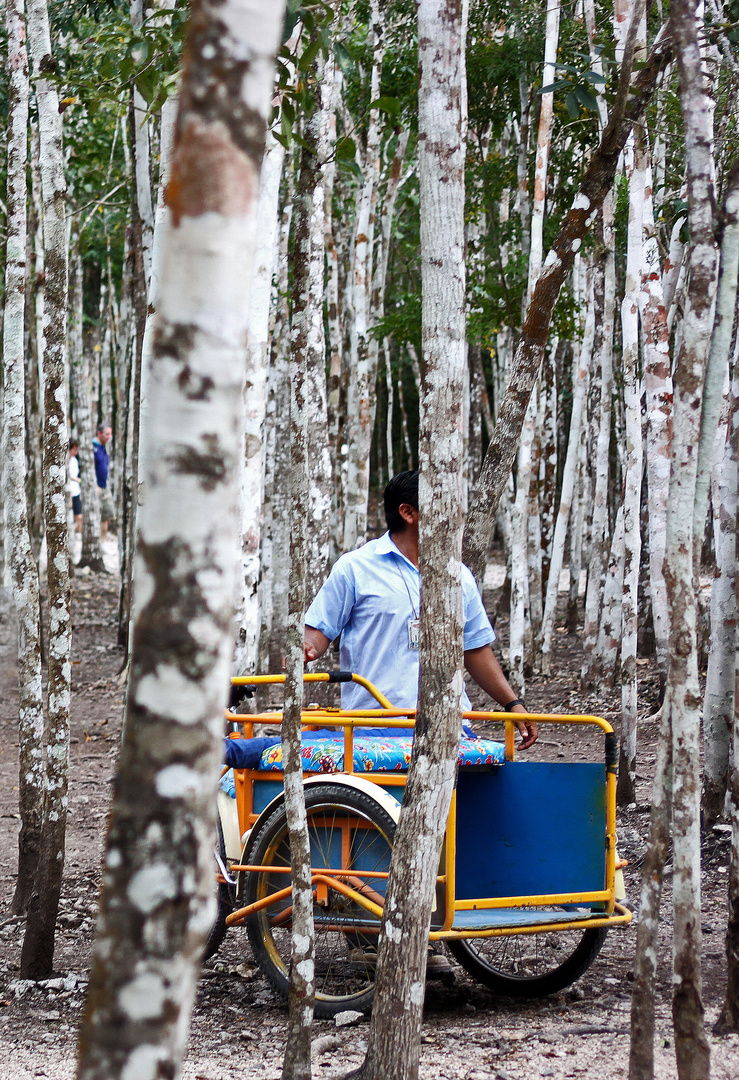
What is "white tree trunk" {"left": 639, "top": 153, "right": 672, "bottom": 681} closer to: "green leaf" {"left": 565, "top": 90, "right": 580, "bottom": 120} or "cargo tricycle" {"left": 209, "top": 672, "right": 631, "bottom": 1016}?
"green leaf" {"left": 565, "top": 90, "right": 580, "bottom": 120}

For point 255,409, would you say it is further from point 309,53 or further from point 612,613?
point 612,613

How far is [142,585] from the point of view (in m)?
1.25

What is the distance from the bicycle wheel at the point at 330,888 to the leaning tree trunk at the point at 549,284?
139cm

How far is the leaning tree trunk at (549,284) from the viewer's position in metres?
3.89

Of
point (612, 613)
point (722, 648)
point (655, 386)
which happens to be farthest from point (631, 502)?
point (612, 613)

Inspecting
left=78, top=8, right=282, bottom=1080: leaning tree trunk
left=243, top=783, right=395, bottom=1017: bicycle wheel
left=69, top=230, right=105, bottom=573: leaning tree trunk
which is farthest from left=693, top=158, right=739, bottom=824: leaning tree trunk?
left=69, top=230, right=105, bottom=573: leaning tree trunk

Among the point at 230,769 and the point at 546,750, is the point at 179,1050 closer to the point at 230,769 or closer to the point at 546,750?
the point at 230,769

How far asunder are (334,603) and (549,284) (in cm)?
147

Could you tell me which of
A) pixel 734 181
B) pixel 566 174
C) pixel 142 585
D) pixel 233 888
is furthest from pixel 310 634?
pixel 566 174

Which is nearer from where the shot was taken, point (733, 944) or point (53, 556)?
point (733, 944)

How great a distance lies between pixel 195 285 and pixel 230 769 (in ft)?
9.30

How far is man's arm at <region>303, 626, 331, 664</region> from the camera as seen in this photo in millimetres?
3883

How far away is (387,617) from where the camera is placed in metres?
3.99

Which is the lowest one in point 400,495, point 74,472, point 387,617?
point 387,617
